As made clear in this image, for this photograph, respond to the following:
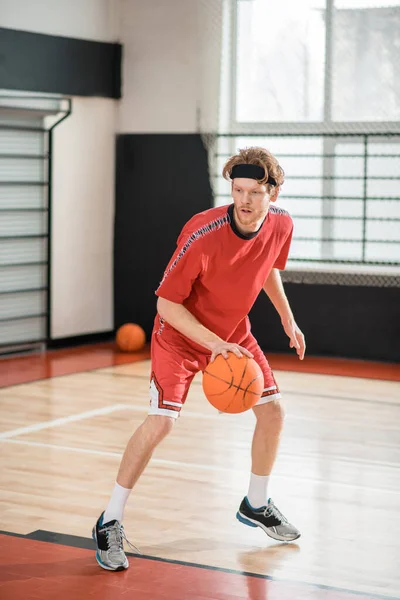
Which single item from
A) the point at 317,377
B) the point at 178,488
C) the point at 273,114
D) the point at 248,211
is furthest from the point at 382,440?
the point at 273,114

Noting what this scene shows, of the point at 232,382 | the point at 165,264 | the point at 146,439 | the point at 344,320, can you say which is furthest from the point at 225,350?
the point at 165,264

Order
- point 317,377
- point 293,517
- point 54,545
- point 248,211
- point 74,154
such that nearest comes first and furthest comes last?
point 248,211
point 54,545
point 293,517
point 317,377
point 74,154

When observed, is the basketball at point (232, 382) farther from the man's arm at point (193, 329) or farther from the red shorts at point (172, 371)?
the red shorts at point (172, 371)

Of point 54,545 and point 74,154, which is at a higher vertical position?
point 74,154

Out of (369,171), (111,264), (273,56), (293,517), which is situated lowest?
(293,517)

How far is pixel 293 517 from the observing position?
15.2 feet

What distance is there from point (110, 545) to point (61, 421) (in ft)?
9.07

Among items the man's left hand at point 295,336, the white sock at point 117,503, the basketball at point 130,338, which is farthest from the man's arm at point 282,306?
the basketball at point 130,338

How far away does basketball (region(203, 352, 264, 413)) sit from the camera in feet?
12.1

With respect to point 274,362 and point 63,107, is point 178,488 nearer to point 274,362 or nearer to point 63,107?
point 274,362

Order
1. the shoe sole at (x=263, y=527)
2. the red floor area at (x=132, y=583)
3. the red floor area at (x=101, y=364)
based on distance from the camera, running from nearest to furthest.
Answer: the red floor area at (x=132, y=583) < the shoe sole at (x=263, y=527) < the red floor area at (x=101, y=364)

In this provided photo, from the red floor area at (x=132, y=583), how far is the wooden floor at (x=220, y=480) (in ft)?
0.05

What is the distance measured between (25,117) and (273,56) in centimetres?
235

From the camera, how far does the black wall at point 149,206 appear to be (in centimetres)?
1009
